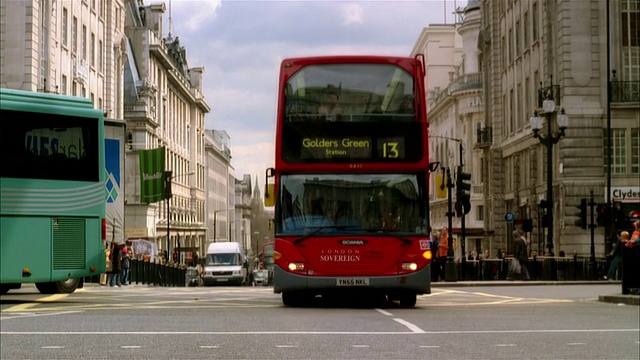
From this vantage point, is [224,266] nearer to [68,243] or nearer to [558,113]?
[558,113]

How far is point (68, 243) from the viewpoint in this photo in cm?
1984

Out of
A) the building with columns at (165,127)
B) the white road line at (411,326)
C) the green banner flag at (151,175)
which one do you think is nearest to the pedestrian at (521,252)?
the white road line at (411,326)

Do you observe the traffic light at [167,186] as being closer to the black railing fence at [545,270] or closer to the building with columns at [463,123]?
the black railing fence at [545,270]

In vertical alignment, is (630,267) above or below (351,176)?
below

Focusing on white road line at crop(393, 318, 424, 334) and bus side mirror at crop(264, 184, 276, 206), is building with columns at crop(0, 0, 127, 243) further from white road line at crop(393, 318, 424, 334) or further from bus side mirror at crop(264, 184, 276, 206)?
white road line at crop(393, 318, 424, 334)

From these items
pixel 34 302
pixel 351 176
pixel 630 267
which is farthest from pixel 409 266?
pixel 34 302

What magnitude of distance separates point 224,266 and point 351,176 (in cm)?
4459

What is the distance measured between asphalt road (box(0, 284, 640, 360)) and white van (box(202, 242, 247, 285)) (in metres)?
41.2

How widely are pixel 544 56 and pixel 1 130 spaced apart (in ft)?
135

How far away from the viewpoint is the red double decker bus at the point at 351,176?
20.8 m

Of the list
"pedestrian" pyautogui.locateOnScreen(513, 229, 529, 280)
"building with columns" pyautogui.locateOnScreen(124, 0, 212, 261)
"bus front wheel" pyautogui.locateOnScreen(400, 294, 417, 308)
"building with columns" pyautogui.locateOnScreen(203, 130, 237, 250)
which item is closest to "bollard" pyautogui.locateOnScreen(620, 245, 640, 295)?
"bus front wheel" pyautogui.locateOnScreen(400, 294, 417, 308)

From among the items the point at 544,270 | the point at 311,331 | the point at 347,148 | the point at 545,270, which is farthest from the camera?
the point at 544,270

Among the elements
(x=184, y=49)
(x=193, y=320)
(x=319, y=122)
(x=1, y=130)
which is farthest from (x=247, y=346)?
(x=184, y=49)

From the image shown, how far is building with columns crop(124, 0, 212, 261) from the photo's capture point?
85.4 meters
